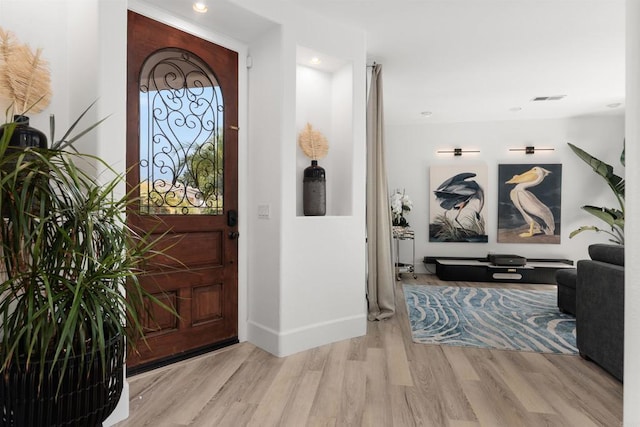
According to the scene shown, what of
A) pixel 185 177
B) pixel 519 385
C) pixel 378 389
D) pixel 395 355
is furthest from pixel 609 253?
pixel 185 177

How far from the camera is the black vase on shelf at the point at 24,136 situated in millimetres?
1417

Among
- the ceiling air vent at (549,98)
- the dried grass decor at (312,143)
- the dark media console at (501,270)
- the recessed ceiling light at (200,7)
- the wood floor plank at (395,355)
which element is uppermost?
the ceiling air vent at (549,98)

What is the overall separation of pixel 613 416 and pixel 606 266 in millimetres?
890

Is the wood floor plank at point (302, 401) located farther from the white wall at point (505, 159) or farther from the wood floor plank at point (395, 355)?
the white wall at point (505, 159)

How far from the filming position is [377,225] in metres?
3.49

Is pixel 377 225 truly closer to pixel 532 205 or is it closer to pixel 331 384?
pixel 331 384

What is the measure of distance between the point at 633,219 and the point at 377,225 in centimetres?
236

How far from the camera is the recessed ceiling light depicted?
7.58ft

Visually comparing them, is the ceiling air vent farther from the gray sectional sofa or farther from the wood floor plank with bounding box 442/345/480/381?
A: the wood floor plank with bounding box 442/345/480/381

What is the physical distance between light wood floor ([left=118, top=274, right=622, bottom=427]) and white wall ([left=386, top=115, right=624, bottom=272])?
11.7 ft

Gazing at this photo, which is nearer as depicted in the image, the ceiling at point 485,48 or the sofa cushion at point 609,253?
the sofa cushion at point 609,253

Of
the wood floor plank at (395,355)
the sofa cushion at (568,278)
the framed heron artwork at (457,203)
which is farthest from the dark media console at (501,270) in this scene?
the wood floor plank at (395,355)

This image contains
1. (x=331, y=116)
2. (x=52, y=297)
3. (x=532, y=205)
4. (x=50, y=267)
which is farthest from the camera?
(x=532, y=205)

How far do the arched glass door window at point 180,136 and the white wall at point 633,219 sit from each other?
231 centimetres
